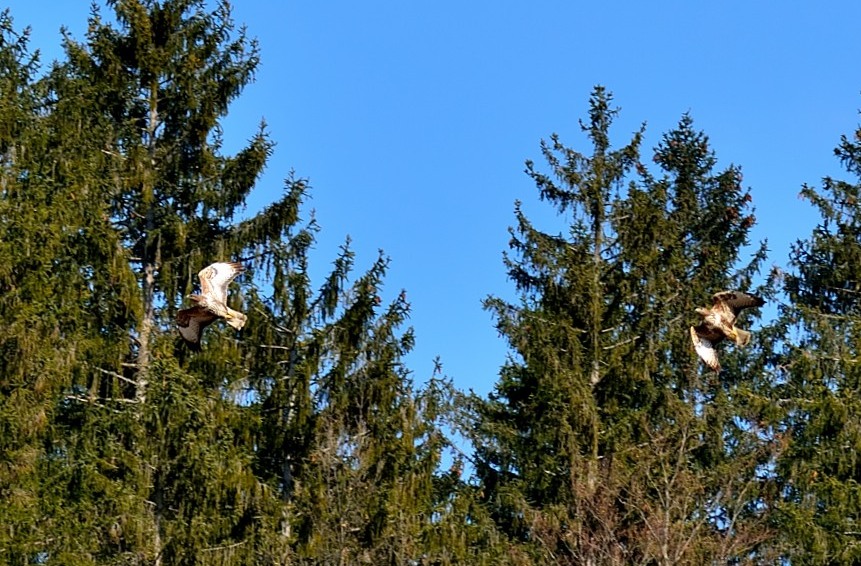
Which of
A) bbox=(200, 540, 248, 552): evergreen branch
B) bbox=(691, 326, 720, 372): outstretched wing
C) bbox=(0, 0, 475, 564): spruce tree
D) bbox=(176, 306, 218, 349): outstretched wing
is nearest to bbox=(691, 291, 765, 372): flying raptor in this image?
bbox=(691, 326, 720, 372): outstretched wing

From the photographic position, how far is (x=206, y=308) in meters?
20.6

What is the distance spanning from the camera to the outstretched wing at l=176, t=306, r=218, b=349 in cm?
2088

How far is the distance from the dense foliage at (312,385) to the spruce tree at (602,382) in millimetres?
54

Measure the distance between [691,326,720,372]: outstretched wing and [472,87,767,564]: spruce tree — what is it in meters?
0.32

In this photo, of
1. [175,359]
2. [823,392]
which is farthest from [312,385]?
[823,392]

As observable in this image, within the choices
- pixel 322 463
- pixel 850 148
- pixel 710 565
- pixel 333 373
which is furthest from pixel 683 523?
pixel 850 148

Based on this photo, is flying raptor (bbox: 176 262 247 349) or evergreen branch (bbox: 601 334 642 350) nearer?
flying raptor (bbox: 176 262 247 349)

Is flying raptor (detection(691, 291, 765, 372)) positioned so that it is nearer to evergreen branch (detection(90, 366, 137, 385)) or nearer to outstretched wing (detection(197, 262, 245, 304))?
outstretched wing (detection(197, 262, 245, 304))

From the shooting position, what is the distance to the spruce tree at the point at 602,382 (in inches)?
883

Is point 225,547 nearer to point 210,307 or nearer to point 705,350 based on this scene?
point 210,307

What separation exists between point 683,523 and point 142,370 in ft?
24.8

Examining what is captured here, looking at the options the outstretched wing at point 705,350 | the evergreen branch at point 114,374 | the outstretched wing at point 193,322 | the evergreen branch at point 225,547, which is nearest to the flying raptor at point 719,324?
the outstretched wing at point 705,350

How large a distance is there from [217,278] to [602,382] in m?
7.28

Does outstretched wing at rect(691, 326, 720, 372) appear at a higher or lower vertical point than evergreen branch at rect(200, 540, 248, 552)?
higher
